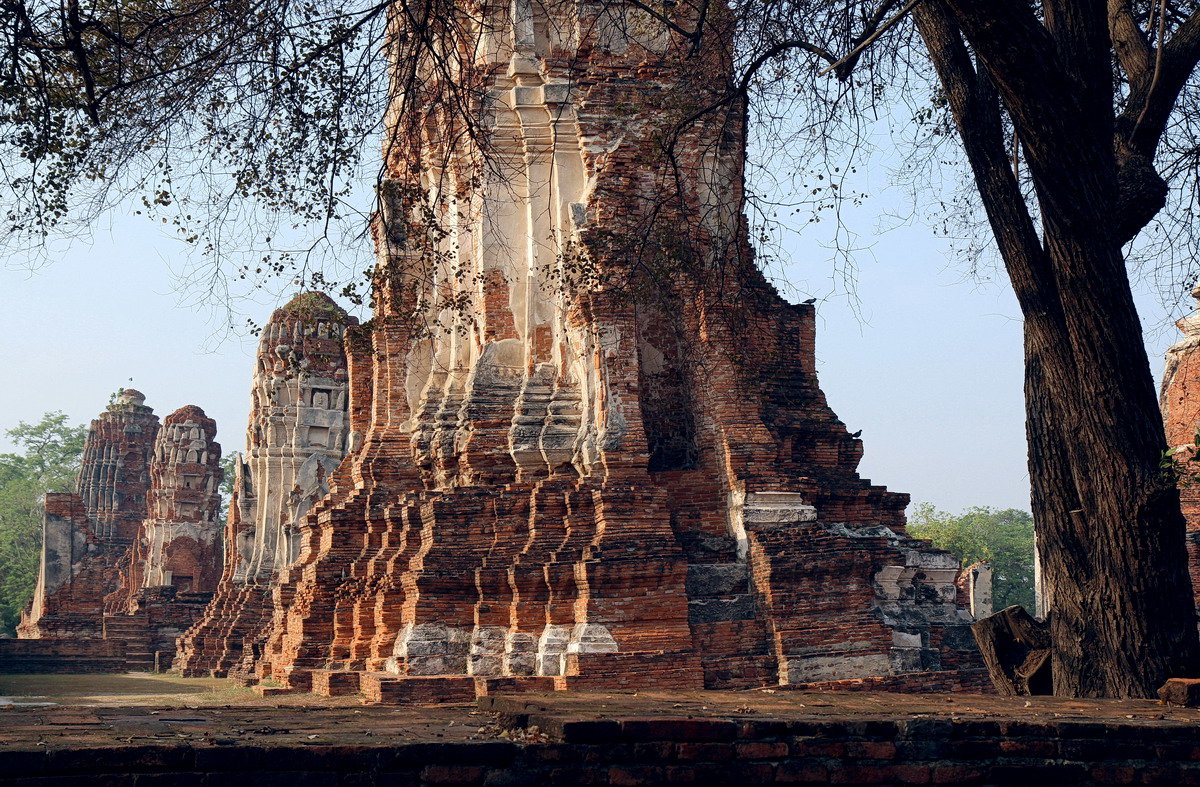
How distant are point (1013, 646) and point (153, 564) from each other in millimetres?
28253

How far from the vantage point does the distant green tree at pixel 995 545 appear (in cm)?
4331

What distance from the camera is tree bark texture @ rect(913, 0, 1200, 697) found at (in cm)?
628

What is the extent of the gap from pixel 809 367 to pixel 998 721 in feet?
29.0

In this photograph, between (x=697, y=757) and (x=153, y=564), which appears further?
(x=153, y=564)

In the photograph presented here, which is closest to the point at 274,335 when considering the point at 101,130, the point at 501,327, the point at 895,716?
the point at 501,327

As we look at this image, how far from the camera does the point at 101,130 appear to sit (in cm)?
680

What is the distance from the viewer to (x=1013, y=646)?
7281 millimetres

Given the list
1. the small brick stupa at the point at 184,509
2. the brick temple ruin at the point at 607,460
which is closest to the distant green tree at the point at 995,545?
the small brick stupa at the point at 184,509

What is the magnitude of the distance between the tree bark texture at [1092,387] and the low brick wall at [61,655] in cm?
2251

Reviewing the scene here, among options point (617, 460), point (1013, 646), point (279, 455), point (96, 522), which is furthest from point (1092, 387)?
point (96, 522)

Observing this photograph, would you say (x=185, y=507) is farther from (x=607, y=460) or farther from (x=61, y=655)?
(x=607, y=460)

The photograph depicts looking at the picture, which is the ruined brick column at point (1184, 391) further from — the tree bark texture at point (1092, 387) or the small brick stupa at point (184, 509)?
the small brick stupa at point (184, 509)

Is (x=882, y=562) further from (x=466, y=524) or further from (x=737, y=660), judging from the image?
(x=466, y=524)

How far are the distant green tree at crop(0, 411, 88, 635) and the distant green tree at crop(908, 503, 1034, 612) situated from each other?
92.0ft
